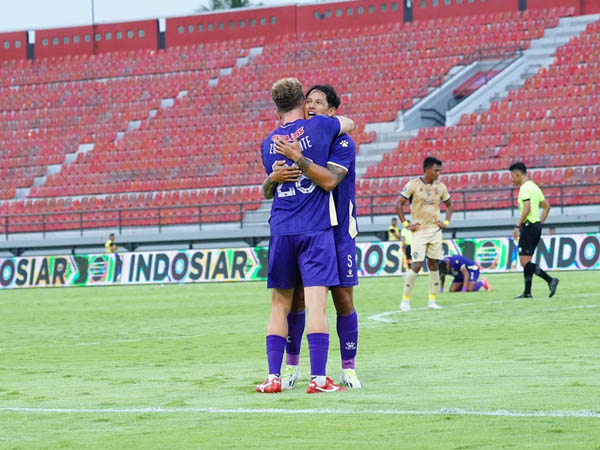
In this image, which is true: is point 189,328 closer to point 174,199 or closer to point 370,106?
point 174,199

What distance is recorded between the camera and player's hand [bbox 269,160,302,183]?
774 centimetres

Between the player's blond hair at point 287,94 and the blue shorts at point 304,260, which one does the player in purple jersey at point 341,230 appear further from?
the player's blond hair at point 287,94

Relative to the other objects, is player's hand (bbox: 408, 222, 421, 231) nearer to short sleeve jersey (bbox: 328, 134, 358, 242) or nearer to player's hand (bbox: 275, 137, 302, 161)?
short sleeve jersey (bbox: 328, 134, 358, 242)

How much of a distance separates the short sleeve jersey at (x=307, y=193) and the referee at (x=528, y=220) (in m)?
10.3

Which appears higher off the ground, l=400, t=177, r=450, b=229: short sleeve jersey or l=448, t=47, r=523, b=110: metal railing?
l=448, t=47, r=523, b=110: metal railing

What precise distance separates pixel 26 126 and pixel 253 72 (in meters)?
10.4

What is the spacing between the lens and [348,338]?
8070 mm

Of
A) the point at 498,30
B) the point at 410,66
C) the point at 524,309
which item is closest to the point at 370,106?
the point at 410,66

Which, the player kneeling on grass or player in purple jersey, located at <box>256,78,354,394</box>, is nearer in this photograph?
player in purple jersey, located at <box>256,78,354,394</box>

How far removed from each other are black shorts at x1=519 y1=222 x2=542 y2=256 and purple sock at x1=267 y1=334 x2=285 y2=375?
1084 cm

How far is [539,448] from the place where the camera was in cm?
508

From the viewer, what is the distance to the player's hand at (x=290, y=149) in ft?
25.2

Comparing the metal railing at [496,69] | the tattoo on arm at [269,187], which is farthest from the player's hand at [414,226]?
the metal railing at [496,69]

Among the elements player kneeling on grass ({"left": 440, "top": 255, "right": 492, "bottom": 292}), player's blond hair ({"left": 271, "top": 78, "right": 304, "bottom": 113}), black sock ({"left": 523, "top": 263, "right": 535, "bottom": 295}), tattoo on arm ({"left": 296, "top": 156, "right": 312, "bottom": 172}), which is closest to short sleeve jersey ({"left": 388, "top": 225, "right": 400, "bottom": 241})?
player kneeling on grass ({"left": 440, "top": 255, "right": 492, "bottom": 292})
